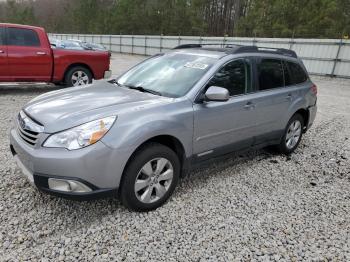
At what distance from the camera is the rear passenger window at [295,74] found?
4836 mm

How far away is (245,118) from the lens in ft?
13.1

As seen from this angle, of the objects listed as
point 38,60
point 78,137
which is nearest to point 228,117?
point 78,137

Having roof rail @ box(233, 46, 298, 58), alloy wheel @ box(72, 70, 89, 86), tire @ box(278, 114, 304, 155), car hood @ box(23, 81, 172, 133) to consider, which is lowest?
alloy wheel @ box(72, 70, 89, 86)

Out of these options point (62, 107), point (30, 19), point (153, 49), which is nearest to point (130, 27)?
point (153, 49)

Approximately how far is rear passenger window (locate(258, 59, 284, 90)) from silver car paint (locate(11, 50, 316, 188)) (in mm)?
100

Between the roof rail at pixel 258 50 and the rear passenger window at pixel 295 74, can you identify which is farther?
the rear passenger window at pixel 295 74

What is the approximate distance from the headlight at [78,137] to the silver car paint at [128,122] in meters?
0.04

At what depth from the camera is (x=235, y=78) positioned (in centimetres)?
391

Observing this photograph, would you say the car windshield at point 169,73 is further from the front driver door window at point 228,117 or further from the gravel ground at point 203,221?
the gravel ground at point 203,221

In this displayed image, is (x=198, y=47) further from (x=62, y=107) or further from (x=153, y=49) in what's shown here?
(x=153, y=49)

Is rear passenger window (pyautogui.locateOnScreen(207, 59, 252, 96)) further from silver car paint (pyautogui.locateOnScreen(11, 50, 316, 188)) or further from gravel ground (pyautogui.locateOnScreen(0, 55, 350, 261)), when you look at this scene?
gravel ground (pyautogui.locateOnScreen(0, 55, 350, 261))

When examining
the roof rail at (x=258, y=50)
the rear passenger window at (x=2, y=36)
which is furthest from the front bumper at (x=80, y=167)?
the rear passenger window at (x=2, y=36)

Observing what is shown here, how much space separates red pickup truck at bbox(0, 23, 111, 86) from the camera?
25.1 feet

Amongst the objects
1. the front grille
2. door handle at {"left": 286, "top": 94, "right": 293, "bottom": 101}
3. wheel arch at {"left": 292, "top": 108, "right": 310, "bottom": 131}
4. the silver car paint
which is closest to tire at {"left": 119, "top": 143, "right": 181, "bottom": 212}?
the silver car paint
